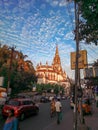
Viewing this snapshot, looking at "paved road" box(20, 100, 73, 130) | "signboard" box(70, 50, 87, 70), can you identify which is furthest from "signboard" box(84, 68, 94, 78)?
"paved road" box(20, 100, 73, 130)

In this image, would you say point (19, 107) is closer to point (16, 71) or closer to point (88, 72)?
point (88, 72)

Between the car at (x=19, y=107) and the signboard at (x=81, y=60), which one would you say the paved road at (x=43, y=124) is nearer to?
the car at (x=19, y=107)

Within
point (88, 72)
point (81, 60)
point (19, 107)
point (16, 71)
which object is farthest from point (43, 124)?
point (16, 71)

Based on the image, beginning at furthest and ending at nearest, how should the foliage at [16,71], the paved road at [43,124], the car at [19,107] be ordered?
the foliage at [16,71] → the car at [19,107] → the paved road at [43,124]

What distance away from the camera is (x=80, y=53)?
40.0 feet

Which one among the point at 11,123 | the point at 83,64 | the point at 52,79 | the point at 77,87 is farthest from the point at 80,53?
the point at 52,79

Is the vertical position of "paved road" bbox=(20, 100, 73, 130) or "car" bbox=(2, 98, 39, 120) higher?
"car" bbox=(2, 98, 39, 120)

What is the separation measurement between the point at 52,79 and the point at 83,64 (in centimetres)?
13878

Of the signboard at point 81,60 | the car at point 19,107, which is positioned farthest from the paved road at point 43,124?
the signboard at point 81,60

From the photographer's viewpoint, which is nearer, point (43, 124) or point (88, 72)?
point (88, 72)

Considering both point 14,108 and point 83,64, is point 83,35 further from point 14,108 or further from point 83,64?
point 14,108

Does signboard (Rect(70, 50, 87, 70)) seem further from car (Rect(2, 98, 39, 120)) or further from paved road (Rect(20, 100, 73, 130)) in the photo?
car (Rect(2, 98, 39, 120))

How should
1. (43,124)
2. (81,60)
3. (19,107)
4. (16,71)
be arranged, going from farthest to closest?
1. (16,71)
2. (19,107)
3. (43,124)
4. (81,60)

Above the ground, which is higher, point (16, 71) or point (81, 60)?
point (16, 71)
